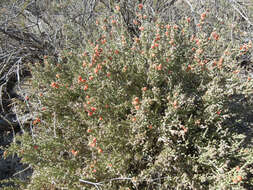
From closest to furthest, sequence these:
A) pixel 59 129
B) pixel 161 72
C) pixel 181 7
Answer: pixel 161 72 < pixel 59 129 < pixel 181 7

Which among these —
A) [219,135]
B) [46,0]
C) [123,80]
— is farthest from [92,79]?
[46,0]

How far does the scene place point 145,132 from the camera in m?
1.82

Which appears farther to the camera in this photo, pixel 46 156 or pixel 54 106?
pixel 54 106

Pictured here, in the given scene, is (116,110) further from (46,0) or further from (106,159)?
(46,0)

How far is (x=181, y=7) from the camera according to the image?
371 cm

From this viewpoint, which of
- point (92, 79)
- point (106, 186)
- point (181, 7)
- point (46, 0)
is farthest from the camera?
point (46, 0)

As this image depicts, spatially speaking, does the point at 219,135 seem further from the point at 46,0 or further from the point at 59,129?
the point at 46,0

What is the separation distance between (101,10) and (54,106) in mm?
2314

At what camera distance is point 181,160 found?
6.26ft

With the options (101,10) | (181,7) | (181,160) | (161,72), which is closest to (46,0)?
(101,10)

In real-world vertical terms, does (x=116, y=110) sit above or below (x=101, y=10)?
below

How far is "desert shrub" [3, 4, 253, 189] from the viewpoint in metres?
1.81

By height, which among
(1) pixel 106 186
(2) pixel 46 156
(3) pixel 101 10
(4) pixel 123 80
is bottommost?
(1) pixel 106 186

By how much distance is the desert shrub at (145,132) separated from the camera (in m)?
1.81
